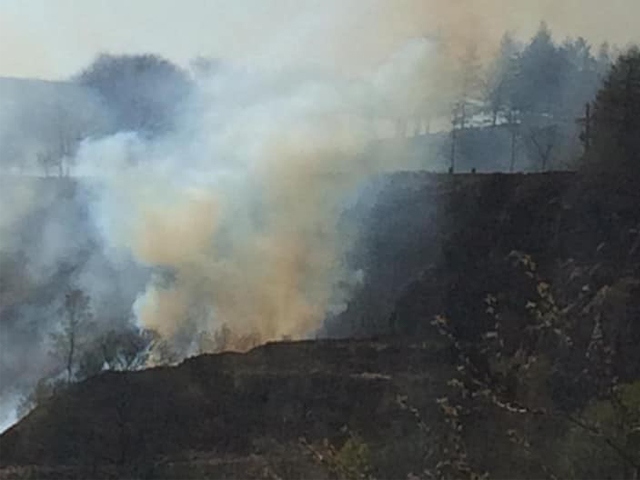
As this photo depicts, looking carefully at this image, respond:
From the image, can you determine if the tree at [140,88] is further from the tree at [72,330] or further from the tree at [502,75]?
the tree at [502,75]

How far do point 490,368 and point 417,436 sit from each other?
0.18 metres

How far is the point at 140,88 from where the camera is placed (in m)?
2.20

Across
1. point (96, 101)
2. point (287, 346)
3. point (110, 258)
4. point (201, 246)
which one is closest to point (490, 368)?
point (287, 346)

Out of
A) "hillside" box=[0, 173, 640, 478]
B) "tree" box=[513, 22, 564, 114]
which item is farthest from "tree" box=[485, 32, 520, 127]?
"hillside" box=[0, 173, 640, 478]

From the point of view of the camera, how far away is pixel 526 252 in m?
2.23

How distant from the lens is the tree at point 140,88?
219 cm

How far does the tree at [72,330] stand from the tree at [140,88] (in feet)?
1.03

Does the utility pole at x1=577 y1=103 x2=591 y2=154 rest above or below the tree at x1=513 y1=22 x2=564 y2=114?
below

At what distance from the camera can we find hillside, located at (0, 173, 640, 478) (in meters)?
2.20

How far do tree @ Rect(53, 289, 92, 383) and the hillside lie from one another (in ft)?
0.41

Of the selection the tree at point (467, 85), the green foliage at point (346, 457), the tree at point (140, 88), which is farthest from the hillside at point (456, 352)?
the tree at point (140, 88)

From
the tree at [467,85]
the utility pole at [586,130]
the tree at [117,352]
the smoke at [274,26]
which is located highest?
the smoke at [274,26]

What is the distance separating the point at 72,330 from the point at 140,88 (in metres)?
0.45

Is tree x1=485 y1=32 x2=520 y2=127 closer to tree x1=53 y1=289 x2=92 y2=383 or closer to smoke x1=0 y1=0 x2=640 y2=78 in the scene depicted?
smoke x1=0 y1=0 x2=640 y2=78
